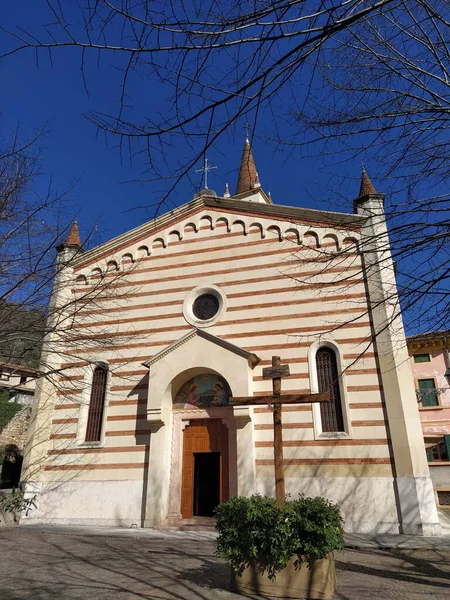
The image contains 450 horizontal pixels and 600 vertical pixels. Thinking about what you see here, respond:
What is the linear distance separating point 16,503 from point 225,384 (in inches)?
255

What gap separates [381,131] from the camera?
15.4ft

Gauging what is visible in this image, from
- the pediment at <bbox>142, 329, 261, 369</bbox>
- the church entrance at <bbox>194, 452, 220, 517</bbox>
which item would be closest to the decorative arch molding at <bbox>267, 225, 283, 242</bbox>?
the pediment at <bbox>142, 329, 261, 369</bbox>

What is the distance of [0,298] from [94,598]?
4.09 meters

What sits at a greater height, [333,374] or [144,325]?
[144,325]

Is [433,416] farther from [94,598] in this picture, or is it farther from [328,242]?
[94,598]

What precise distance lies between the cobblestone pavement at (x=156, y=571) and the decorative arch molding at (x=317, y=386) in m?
2.83

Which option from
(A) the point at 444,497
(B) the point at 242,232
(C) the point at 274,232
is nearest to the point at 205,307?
(B) the point at 242,232

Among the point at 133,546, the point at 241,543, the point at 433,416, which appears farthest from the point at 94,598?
the point at 433,416

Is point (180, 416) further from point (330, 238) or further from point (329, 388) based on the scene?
point (330, 238)

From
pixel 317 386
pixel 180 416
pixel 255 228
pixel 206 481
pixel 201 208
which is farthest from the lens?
pixel 201 208

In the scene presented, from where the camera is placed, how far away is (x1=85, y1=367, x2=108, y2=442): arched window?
12.1 metres

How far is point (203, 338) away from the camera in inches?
453

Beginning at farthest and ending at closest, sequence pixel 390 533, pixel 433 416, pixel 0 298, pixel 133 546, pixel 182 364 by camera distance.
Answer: pixel 433 416 → pixel 182 364 → pixel 390 533 → pixel 133 546 → pixel 0 298

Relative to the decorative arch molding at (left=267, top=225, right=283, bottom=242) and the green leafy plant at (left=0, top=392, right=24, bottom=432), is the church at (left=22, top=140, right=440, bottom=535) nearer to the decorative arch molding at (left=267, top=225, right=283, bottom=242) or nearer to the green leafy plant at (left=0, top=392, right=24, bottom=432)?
Answer: the decorative arch molding at (left=267, top=225, right=283, bottom=242)
